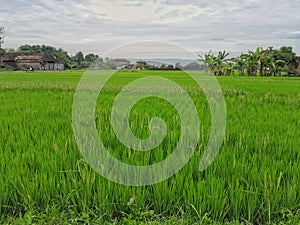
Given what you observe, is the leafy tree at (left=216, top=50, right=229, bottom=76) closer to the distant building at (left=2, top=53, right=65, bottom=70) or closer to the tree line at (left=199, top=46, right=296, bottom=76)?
the tree line at (left=199, top=46, right=296, bottom=76)

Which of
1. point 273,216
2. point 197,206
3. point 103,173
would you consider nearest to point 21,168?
point 103,173

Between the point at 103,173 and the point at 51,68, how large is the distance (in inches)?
2037

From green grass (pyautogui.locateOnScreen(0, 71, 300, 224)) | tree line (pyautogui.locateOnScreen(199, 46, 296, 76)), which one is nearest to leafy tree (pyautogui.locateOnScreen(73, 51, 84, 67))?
tree line (pyautogui.locateOnScreen(199, 46, 296, 76))

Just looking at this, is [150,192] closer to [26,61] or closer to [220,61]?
[220,61]

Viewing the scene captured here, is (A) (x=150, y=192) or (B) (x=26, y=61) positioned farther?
(B) (x=26, y=61)

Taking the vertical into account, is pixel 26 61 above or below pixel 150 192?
above

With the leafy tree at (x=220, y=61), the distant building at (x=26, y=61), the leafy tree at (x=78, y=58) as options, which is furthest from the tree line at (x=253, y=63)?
the leafy tree at (x=78, y=58)

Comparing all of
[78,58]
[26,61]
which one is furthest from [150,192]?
[78,58]

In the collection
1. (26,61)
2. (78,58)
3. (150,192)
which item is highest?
(78,58)

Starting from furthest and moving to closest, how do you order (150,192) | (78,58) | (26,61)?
(78,58) → (26,61) → (150,192)

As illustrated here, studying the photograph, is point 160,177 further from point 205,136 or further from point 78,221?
point 205,136

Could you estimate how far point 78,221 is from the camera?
44.7 inches

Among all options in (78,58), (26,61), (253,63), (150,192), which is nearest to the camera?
(150,192)

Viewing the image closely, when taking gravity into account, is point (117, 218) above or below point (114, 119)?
below
